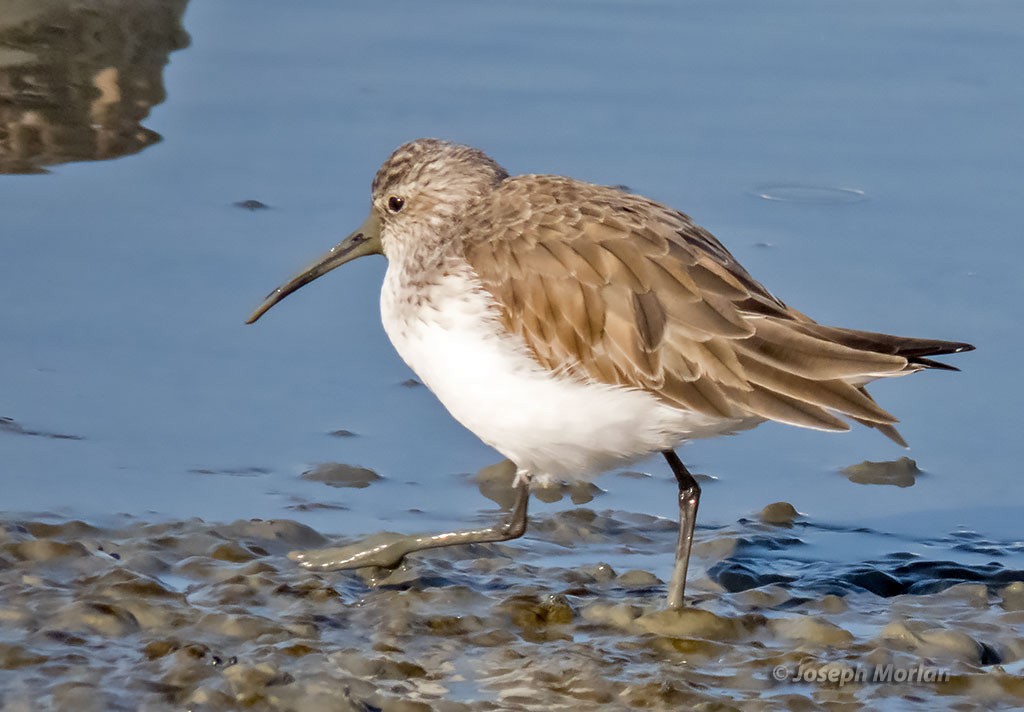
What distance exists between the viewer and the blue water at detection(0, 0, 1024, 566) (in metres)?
A: 7.27

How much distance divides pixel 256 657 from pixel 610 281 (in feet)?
6.06

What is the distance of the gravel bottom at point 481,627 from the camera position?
210 inches

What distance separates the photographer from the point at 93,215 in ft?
29.6

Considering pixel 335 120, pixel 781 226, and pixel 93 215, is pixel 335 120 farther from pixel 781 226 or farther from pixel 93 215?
pixel 781 226

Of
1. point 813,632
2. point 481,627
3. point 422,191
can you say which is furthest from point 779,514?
point 422,191

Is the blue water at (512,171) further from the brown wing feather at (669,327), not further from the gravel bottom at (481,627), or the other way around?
the brown wing feather at (669,327)

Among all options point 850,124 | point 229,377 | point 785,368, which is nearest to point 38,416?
point 229,377

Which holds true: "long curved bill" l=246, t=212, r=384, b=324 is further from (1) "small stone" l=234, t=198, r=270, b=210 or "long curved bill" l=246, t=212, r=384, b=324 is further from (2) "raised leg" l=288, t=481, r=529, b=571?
(1) "small stone" l=234, t=198, r=270, b=210

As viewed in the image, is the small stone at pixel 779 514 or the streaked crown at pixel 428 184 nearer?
the streaked crown at pixel 428 184

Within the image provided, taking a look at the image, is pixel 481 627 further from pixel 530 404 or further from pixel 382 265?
pixel 382 265

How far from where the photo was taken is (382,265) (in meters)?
9.34

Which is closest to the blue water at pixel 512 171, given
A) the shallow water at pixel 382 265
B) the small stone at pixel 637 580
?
the shallow water at pixel 382 265

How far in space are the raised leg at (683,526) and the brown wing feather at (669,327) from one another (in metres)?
0.49

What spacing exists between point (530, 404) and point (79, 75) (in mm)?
5451
